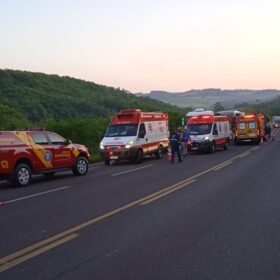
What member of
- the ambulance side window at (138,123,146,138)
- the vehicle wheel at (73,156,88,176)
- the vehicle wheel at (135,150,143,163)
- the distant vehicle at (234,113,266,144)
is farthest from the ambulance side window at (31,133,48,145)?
the distant vehicle at (234,113,266,144)

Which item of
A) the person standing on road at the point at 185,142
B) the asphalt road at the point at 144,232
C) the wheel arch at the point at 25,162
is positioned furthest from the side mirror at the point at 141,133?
the asphalt road at the point at 144,232

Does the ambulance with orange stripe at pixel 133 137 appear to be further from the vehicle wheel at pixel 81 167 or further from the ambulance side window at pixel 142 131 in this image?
the vehicle wheel at pixel 81 167

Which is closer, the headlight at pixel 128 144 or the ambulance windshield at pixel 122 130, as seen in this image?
the headlight at pixel 128 144

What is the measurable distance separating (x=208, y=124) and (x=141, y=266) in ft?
88.8

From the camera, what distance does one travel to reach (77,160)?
1936 centimetres

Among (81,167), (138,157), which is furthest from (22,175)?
(138,157)

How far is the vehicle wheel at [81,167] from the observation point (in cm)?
1923

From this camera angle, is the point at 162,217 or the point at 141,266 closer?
the point at 141,266

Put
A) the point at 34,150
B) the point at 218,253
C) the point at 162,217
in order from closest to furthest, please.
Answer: the point at 218,253 → the point at 162,217 → the point at 34,150

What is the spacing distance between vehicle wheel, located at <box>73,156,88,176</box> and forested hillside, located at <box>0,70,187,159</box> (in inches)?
360

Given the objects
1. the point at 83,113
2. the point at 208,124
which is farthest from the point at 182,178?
the point at 83,113

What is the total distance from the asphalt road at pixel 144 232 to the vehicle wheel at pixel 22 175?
5.56ft

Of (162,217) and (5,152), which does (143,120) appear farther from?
(162,217)

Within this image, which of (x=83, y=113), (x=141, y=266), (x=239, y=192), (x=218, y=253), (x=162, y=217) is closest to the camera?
(x=141, y=266)
